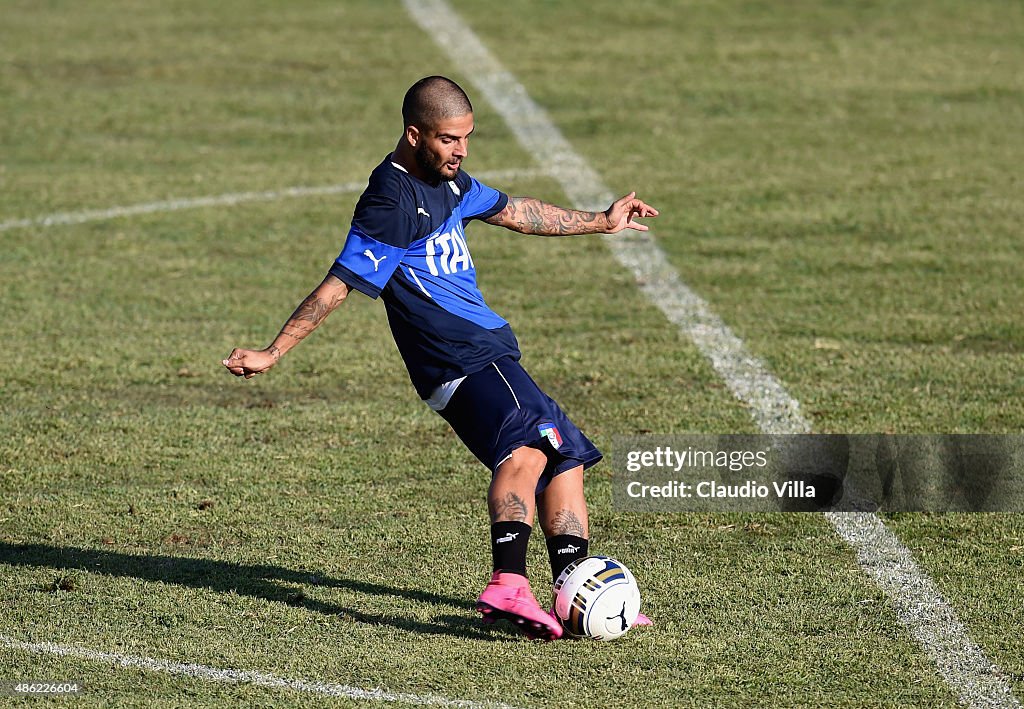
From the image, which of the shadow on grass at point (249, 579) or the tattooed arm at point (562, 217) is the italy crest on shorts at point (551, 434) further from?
the tattooed arm at point (562, 217)

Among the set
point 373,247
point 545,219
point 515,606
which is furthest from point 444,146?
point 515,606

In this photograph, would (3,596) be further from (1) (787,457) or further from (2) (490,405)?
(1) (787,457)

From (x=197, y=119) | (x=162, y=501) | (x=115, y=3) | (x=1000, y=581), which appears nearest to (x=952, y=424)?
(x=1000, y=581)

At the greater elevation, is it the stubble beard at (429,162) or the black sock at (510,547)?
the stubble beard at (429,162)

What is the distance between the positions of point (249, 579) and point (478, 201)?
5.23ft

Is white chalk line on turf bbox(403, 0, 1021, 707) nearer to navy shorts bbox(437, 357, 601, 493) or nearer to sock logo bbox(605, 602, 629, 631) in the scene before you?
sock logo bbox(605, 602, 629, 631)

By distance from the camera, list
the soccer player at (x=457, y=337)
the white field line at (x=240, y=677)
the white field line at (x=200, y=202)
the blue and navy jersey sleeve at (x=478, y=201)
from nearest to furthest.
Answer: the white field line at (x=240, y=677), the soccer player at (x=457, y=337), the blue and navy jersey sleeve at (x=478, y=201), the white field line at (x=200, y=202)

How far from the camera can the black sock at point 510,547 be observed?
16.5 ft

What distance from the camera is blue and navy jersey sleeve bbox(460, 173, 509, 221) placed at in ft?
18.2

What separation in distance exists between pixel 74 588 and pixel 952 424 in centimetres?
403

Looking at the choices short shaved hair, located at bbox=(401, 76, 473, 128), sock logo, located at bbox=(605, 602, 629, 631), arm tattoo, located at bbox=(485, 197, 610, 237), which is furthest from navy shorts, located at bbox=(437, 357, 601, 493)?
short shaved hair, located at bbox=(401, 76, 473, 128)

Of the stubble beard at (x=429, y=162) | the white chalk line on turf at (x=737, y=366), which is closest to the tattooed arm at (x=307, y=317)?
the stubble beard at (x=429, y=162)

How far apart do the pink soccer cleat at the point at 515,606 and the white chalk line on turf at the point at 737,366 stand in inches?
49.0

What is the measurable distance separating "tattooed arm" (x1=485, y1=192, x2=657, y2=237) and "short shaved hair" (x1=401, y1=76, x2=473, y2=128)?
0.70 metres
